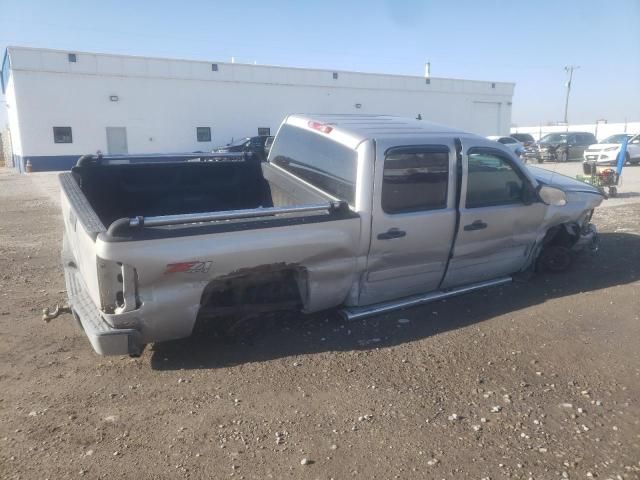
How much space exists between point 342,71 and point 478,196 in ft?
109

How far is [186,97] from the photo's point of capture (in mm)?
31562

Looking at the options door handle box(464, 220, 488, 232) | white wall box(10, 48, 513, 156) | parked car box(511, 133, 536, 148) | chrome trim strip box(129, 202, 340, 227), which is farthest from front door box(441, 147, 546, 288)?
white wall box(10, 48, 513, 156)

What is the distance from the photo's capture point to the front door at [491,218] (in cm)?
463

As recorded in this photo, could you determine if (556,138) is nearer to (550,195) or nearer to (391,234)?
(550,195)

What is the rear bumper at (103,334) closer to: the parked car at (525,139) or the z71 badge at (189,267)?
the z71 badge at (189,267)

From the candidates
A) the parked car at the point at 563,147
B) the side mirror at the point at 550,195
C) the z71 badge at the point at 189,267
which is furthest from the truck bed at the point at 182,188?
the parked car at the point at 563,147

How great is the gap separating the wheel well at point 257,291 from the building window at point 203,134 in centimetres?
3015

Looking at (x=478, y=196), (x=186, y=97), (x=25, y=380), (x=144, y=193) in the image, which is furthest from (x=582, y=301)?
(x=186, y=97)

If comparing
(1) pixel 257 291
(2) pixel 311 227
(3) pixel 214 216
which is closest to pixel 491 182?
(2) pixel 311 227

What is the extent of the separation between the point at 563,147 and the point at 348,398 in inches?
1092

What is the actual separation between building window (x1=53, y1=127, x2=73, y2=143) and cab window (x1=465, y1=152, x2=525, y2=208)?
29.2 meters

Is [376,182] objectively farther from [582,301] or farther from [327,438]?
[582,301]

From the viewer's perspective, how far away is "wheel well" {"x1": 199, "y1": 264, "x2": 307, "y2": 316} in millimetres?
3648

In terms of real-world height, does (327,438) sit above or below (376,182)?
below
